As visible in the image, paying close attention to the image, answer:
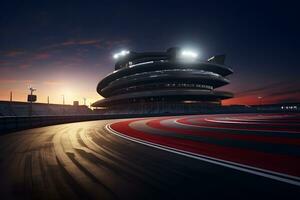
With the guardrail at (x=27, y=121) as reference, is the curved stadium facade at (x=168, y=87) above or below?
above

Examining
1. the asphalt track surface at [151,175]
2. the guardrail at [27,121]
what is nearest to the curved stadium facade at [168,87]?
the guardrail at [27,121]

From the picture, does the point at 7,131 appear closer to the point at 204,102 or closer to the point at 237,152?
the point at 237,152

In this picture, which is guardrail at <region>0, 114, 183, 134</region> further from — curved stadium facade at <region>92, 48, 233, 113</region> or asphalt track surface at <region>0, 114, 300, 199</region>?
curved stadium facade at <region>92, 48, 233, 113</region>

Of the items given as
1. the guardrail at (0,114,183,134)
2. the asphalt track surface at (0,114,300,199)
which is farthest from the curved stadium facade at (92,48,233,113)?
the asphalt track surface at (0,114,300,199)

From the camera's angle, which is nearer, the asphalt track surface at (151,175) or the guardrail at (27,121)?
the asphalt track surface at (151,175)

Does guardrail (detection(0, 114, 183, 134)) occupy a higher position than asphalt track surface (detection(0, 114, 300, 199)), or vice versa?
guardrail (detection(0, 114, 183, 134))

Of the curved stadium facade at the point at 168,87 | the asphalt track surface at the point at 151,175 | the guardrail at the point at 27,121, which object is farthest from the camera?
the curved stadium facade at the point at 168,87

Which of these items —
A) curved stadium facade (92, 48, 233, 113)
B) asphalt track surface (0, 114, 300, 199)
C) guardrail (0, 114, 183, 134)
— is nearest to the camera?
asphalt track surface (0, 114, 300, 199)

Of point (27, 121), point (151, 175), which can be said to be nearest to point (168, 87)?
point (27, 121)

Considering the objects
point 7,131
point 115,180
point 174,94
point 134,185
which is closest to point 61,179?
point 115,180

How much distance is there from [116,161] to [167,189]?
2.29m

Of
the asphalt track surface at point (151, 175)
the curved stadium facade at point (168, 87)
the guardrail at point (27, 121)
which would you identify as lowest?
the asphalt track surface at point (151, 175)

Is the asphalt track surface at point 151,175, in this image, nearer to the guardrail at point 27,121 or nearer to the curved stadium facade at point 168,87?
the guardrail at point 27,121

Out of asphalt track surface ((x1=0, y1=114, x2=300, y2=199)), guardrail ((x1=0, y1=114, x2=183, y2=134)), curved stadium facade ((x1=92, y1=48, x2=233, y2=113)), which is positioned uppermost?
curved stadium facade ((x1=92, y1=48, x2=233, y2=113))
